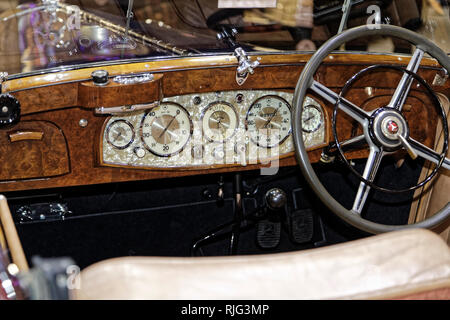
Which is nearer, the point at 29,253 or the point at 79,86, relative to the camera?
the point at 79,86

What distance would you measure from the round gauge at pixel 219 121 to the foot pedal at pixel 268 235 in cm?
69

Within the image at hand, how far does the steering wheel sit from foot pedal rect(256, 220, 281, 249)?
817 millimetres

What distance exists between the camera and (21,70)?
1821mm

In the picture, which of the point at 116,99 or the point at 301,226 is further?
the point at 301,226

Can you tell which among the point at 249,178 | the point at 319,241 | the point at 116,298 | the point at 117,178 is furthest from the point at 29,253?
the point at 116,298

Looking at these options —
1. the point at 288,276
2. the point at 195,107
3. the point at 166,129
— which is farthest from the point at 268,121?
the point at 288,276

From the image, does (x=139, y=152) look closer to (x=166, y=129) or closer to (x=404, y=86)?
(x=166, y=129)

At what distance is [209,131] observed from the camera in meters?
2.05

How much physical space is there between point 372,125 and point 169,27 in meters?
0.87

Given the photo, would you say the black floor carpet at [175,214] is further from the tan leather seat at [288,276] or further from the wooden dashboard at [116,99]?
the tan leather seat at [288,276]

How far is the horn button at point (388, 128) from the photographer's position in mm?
1771

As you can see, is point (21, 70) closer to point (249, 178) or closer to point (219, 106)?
point (219, 106)

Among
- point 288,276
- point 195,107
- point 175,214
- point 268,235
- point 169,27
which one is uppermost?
point 169,27

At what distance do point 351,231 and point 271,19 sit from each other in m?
1.15
